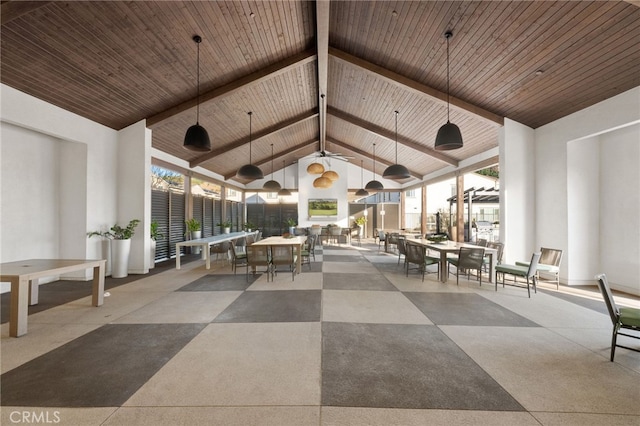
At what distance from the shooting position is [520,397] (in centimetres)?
201

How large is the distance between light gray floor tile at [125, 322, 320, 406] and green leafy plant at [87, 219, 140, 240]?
4098 millimetres

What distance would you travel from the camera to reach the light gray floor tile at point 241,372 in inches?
77.6

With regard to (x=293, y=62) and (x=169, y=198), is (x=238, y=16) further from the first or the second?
(x=169, y=198)

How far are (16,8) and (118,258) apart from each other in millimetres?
4422

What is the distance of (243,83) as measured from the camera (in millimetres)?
5965

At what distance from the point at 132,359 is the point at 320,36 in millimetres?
5180

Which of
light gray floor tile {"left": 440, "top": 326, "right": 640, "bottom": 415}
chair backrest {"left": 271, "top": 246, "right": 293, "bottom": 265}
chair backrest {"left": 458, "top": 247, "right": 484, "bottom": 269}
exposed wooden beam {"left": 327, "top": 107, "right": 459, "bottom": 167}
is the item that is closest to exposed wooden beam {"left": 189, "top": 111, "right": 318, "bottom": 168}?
exposed wooden beam {"left": 327, "top": 107, "right": 459, "bottom": 167}

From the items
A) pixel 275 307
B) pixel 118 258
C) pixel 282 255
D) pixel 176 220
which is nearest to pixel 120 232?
pixel 118 258

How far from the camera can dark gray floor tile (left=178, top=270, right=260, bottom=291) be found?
Result: 5082mm

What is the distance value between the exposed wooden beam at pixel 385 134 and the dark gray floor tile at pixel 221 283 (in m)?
5.93

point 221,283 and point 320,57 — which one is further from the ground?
point 320,57

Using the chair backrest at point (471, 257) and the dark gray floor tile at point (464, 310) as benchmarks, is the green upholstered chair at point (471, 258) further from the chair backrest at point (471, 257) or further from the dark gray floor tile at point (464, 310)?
the dark gray floor tile at point (464, 310)

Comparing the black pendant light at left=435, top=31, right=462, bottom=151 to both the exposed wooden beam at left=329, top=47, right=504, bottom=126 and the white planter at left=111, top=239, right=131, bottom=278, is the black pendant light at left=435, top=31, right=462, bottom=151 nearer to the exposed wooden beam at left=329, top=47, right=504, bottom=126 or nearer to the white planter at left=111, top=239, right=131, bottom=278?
the exposed wooden beam at left=329, top=47, right=504, bottom=126

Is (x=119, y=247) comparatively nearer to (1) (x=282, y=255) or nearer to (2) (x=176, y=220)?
(2) (x=176, y=220)
